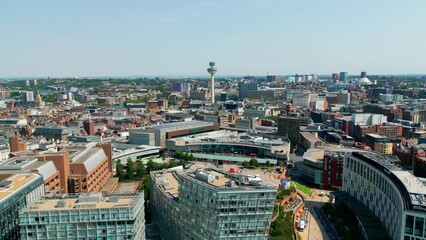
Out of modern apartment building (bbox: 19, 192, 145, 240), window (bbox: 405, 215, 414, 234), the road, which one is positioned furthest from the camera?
the road

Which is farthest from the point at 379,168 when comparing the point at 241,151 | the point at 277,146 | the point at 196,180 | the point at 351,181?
the point at 241,151

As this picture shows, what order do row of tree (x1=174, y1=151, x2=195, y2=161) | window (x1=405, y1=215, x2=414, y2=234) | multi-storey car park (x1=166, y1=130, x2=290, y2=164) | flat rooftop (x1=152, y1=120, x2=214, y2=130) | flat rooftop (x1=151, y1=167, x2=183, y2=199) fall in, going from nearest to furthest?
window (x1=405, y1=215, x2=414, y2=234) < flat rooftop (x1=151, y1=167, x2=183, y2=199) < row of tree (x1=174, y1=151, x2=195, y2=161) < multi-storey car park (x1=166, y1=130, x2=290, y2=164) < flat rooftop (x1=152, y1=120, x2=214, y2=130)

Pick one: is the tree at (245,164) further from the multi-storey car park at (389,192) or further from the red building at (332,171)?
the multi-storey car park at (389,192)

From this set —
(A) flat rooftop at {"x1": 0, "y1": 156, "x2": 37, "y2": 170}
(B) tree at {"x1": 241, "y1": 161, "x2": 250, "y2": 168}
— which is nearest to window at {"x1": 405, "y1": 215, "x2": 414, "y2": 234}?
(B) tree at {"x1": 241, "y1": 161, "x2": 250, "y2": 168}

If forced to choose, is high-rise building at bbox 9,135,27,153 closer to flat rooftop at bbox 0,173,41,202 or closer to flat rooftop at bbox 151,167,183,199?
flat rooftop at bbox 0,173,41,202

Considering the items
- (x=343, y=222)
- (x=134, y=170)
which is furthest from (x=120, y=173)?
(x=343, y=222)

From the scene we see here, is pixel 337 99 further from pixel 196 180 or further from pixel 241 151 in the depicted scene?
pixel 196 180
